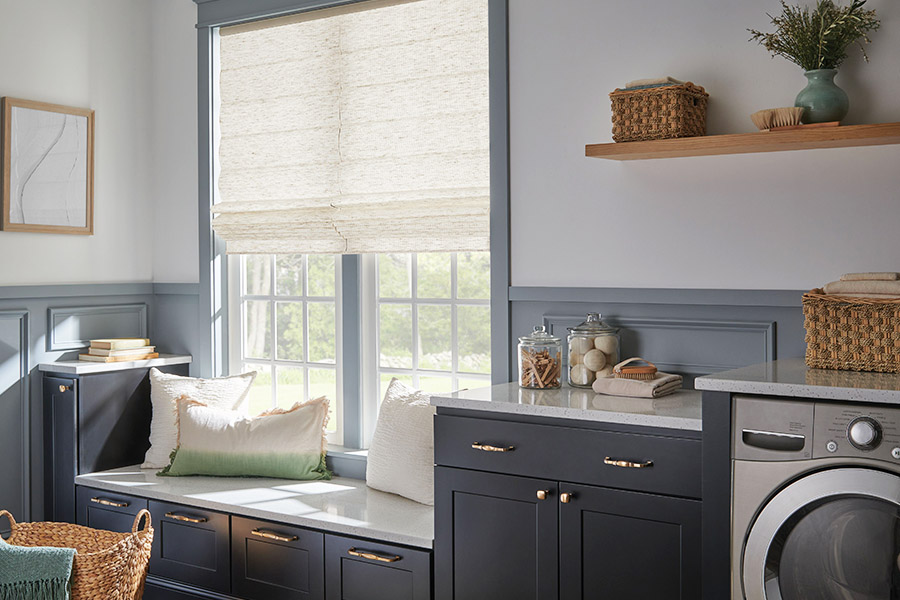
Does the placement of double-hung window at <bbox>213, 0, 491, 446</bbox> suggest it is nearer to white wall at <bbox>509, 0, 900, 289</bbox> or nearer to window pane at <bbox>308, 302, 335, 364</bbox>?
window pane at <bbox>308, 302, 335, 364</bbox>

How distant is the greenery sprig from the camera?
252cm

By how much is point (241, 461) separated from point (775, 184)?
220 cm

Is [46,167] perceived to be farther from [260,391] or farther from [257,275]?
[260,391]

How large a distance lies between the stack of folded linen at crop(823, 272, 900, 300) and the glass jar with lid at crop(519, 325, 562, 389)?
2.80 ft

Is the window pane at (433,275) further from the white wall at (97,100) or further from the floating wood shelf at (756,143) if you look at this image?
the white wall at (97,100)

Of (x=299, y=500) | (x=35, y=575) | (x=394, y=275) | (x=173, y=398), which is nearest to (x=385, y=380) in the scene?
(x=394, y=275)

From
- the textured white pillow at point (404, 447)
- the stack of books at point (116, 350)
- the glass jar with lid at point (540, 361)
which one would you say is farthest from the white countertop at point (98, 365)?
the glass jar with lid at point (540, 361)

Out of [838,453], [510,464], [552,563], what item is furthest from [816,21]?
[552,563]

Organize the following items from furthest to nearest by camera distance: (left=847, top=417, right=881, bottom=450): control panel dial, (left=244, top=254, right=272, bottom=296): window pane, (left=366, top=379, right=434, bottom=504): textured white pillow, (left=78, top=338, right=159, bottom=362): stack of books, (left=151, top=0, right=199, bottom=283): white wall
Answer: (left=151, top=0, right=199, bottom=283): white wall, (left=244, top=254, right=272, bottom=296): window pane, (left=78, top=338, right=159, bottom=362): stack of books, (left=366, top=379, right=434, bottom=504): textured white pillow, (left=847, top=417, right=881, bottom=450): control panel dial

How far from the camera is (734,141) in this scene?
258 centimetres

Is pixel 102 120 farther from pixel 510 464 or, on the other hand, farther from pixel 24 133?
pixel 510 464

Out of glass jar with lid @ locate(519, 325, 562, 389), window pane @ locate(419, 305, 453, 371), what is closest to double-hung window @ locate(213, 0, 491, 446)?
window pane @ locate(419, 305, 453, 371)

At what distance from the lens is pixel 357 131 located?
11.9 feet

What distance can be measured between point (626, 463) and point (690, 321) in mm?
682
